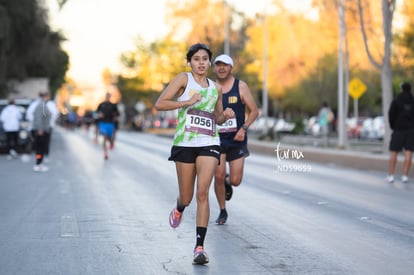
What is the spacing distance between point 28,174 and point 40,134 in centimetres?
112

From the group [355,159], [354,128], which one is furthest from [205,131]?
[354,128]

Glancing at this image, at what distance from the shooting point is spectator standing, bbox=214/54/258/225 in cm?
1049

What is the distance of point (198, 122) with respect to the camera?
8.01 m

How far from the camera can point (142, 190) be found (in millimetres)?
15578

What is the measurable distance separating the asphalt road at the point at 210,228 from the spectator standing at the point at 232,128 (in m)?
0.54

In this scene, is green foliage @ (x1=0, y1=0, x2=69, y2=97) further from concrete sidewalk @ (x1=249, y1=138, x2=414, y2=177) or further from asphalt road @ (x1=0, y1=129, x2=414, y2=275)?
asphalt road @ (x1=0, y1=129, x2=414, y2=275)

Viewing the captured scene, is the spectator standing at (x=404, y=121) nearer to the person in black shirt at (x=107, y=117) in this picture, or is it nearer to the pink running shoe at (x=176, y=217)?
the pink running shoe at (x=176, y=217)

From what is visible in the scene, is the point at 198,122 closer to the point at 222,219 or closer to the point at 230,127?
the point at 230,127

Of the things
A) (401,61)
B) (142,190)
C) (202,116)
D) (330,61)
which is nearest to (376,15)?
(401,61)

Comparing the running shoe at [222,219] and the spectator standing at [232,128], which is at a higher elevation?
the spectator standing at [232,128]

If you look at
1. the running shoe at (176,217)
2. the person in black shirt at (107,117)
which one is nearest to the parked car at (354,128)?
the person in black shirt at (107,117)

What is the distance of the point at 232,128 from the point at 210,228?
122 centimetres

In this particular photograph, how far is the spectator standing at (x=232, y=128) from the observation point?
10.5m

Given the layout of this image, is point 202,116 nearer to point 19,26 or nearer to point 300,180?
point 300,180
